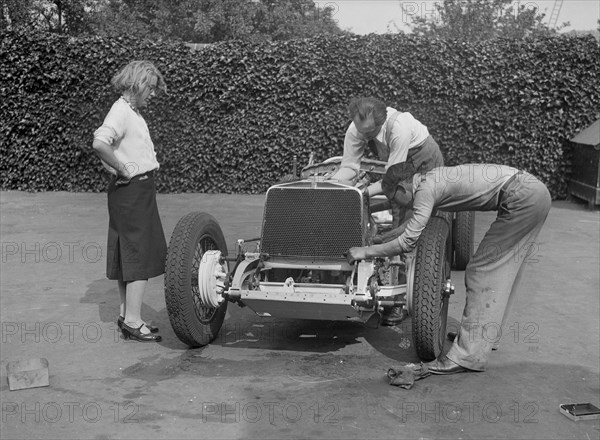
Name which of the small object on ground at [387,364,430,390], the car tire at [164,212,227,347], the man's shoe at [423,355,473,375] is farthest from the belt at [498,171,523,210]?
the car tire at [164,212,227,347]

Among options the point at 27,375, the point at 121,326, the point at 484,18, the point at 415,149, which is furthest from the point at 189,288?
the point at 484,18

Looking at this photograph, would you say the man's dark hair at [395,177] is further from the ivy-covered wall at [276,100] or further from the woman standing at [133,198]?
the ivy-covered wall at [276,100]

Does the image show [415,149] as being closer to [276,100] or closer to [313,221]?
[313,221]

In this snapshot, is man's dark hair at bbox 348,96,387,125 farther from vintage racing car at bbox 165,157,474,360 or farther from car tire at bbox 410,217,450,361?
car tire at bbox 410,217,450,361

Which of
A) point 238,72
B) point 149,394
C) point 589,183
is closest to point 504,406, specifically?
point 149,394

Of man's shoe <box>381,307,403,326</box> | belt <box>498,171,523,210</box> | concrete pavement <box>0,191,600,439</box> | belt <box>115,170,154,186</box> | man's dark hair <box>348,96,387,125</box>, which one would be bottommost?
concrete pavement <box>0,191,600,439</box>

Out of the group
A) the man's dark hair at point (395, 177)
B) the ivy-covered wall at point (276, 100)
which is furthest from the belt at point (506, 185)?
the ivy-covered wall at point (276, 100)

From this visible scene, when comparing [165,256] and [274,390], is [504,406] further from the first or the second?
[165,256]

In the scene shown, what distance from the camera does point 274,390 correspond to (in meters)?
5.08

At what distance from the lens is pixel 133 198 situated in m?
5.93

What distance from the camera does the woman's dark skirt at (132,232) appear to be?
233 inches

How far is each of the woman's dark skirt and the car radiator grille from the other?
909 millimetres

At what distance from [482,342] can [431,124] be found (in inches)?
311

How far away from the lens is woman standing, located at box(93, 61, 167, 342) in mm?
5871
